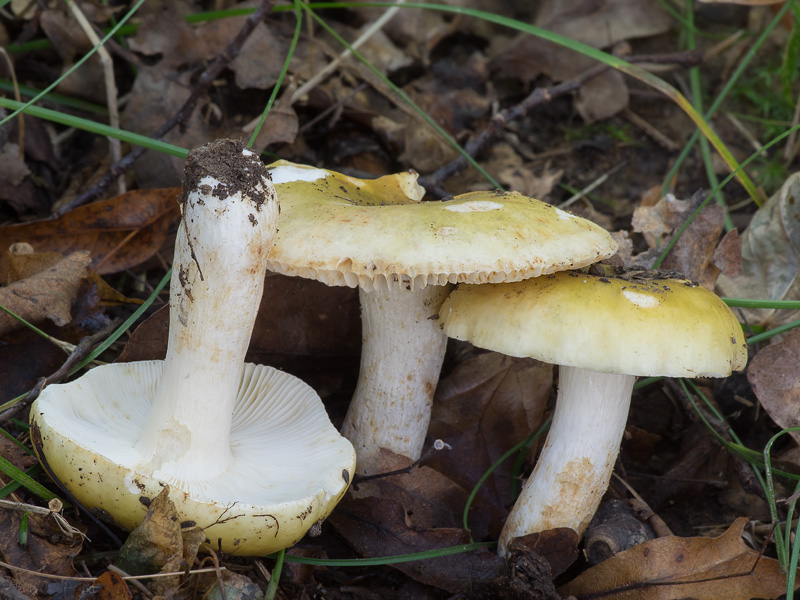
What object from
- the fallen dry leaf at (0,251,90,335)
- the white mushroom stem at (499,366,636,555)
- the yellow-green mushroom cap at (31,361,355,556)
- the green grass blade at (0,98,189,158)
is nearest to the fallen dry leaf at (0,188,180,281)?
the fallen dry leaf at (0,251,90,335)

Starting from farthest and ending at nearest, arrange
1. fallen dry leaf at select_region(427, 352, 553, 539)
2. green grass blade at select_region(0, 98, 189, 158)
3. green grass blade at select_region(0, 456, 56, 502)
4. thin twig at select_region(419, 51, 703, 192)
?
thin twig at select_region(419, 51, 703, 192)
fallen dry leaf at select_region(427, 352, 553, 539)
green grass blade at select_region(0, 98, 189, 158)
green grass blade at select_region(0, 456, 56, 502)

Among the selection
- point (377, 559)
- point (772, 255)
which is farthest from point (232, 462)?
point (772, 255)

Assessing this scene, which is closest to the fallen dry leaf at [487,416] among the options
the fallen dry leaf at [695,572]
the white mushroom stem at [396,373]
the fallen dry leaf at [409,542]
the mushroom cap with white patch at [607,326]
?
the white mushroom stem at [396,373]

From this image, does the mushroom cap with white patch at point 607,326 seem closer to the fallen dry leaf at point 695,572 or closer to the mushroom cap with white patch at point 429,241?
the mushroom cap with white patch at point 429,241

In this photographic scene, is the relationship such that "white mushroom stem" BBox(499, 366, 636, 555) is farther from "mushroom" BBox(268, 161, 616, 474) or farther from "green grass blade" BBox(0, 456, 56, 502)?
"green grass blade" BBox(0, 456, 56, 502)

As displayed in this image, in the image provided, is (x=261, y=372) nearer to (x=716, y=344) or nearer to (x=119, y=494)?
(x=119, y=494)

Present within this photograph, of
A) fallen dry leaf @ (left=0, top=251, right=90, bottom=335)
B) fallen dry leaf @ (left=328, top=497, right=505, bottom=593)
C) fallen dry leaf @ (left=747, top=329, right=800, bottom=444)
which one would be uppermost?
fallen dry leaf @ (left=0, top=251, right=90, bottom=335)

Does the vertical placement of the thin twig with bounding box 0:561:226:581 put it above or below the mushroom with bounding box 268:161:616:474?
below
